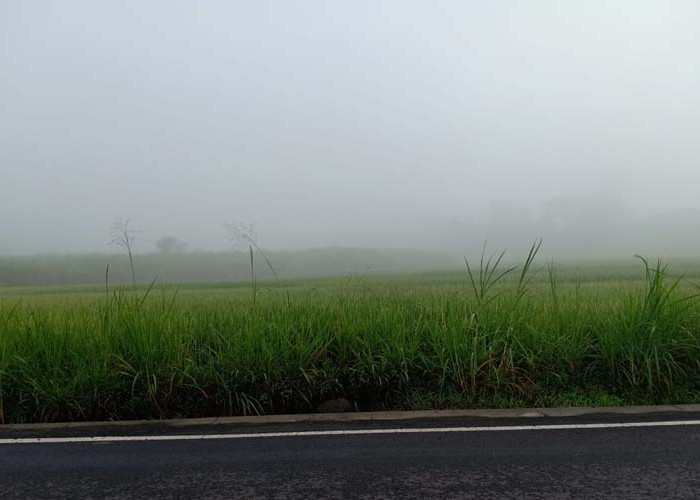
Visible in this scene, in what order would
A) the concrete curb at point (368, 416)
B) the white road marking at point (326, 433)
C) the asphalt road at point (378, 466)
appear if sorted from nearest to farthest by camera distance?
the asphalt road at point (378, 466) → the white road marking at point (326, 433) → the concrete curb at point (368, 416)

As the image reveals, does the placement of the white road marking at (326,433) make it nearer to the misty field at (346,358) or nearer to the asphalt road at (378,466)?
the asphalt road at (378,466)

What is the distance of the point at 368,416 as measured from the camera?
5.59m

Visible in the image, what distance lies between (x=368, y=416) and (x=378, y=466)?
139 cm

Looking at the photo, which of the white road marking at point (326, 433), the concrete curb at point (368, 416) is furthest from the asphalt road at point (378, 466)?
the concrete curb at point (368, 416)

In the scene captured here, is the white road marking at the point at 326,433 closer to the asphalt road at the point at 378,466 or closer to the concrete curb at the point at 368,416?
the asphalt road at the point at 378,466

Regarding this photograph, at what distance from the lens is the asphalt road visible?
3775mm

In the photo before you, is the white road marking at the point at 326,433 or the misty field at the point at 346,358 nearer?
the white road marking at the point at 326,433

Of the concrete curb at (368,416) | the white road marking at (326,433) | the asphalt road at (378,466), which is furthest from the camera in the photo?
the concrete curb at (368,416)

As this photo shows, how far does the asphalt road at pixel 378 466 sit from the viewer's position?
12.4 feet

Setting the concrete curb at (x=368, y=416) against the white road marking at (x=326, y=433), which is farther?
the concrete curb at (x=368, y=416)

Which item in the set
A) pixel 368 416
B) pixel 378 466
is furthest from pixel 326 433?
pixel 378 466

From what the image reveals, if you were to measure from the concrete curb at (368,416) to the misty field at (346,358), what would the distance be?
353 millimetres

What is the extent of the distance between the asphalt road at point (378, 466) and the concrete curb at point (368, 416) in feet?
1.76

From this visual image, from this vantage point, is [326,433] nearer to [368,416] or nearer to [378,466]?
[368,416]
